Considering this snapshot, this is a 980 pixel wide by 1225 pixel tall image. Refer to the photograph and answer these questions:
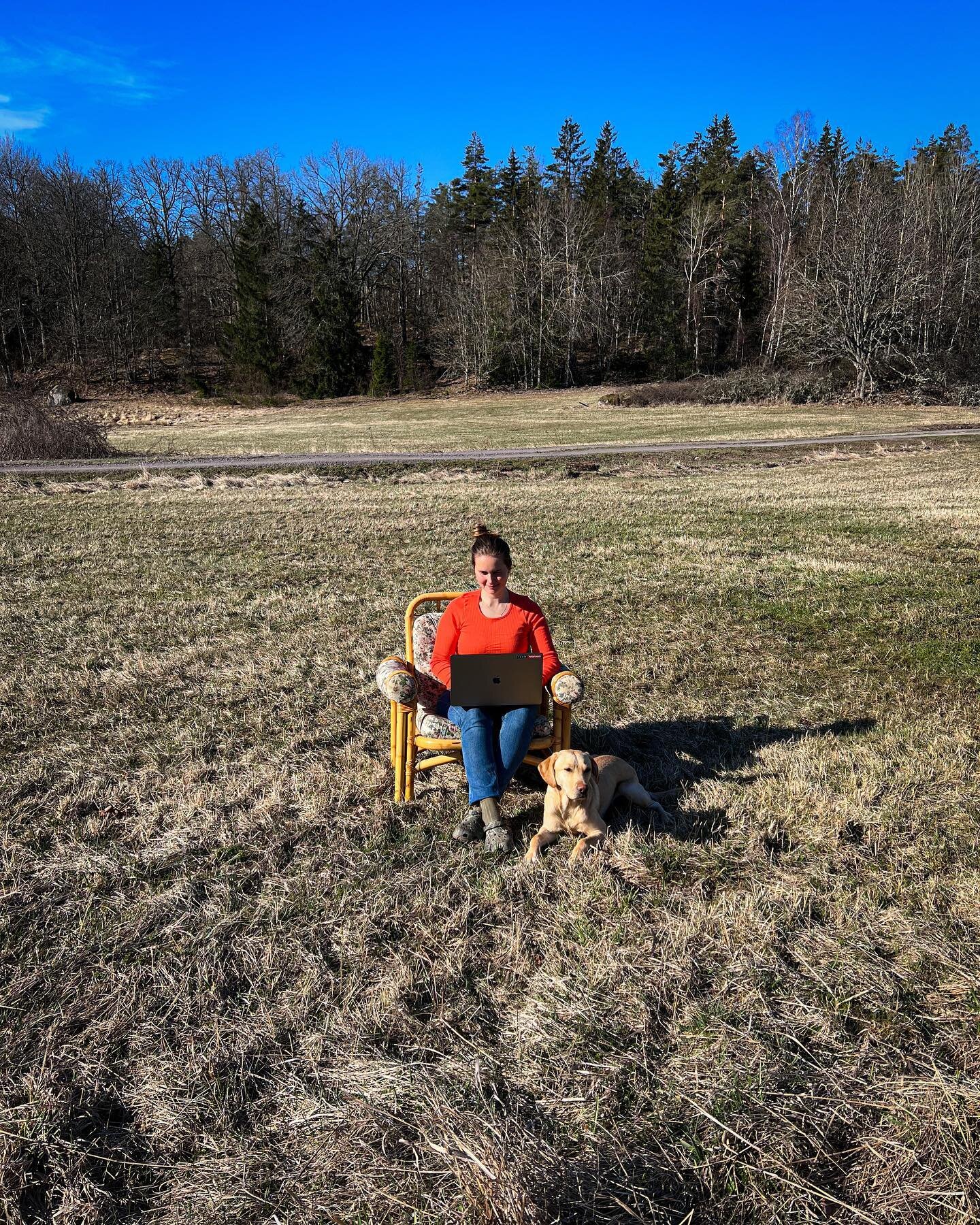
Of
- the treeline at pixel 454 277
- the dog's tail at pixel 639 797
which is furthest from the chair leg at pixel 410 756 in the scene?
the treeline at pixel 454 277

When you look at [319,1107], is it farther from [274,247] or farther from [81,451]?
[274,247]

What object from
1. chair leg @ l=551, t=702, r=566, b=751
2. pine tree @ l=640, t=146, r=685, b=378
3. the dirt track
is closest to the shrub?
the dirt track

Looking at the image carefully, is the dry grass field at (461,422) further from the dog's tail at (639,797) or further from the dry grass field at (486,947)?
the dog's tail at (639,797)

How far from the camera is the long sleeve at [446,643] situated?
13.3 ft

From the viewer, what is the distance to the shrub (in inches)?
780

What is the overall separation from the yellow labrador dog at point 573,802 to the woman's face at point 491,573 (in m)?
0.92

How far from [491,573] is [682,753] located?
1629 mm

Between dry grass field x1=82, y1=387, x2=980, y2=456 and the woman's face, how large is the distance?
808 inches

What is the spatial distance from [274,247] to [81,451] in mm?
37831

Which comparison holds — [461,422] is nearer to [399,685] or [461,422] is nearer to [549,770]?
[399,685]

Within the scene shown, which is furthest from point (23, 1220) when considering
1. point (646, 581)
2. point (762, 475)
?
point (762, 475)

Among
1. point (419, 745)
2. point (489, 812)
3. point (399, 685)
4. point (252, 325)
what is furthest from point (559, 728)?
point (252, 325)

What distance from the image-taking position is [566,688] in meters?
3.66

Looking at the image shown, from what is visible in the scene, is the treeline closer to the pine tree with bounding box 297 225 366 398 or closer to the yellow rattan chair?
the pine tree with bounding box 297 225 366 398
